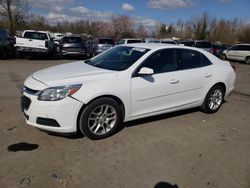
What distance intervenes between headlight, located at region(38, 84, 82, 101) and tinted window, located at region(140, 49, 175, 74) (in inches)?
58.0

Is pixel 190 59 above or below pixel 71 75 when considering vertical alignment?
above

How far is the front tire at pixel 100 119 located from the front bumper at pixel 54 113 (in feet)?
0.53

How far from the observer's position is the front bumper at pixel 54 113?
4289 mm

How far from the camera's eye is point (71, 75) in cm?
467

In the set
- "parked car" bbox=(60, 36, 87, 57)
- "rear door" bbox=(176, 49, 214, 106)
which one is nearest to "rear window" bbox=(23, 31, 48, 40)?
"parked car" bbox=(60, 36, 87, 57)

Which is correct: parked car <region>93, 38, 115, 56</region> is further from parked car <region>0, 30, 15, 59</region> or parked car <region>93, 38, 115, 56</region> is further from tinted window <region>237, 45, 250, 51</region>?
tinted window <region>237, 45, 250, 51</region>

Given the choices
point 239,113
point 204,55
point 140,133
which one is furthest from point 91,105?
point 239,113

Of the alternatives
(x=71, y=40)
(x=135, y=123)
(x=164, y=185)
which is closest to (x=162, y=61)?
(x=135, y=123)

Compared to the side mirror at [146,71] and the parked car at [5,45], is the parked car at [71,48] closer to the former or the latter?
the parked car at [5,45]

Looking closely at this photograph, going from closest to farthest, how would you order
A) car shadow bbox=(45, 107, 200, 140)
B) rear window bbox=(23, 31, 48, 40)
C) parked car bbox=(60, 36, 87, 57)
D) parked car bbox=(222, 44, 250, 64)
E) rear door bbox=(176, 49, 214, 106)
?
car shadow bbox=(45, 107, 200, 140), rear door bbox=(176, 49, 214, 106), rear window bbox=(23, 31, 48, 40), parked car bbox=(60, 36, 87, 57), parked car bbox=(222, 44, 250, 64)

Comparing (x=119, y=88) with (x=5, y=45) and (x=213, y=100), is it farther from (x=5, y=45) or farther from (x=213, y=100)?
(x=5, y=45)

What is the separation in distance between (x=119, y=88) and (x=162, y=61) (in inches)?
48.0

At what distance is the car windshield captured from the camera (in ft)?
16.9

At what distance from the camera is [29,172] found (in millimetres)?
3662
